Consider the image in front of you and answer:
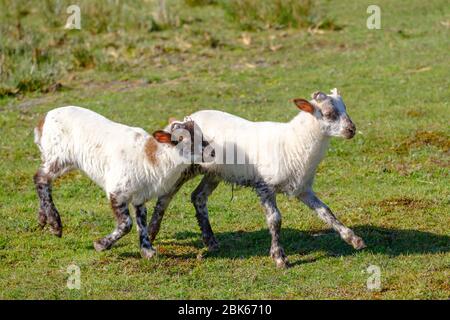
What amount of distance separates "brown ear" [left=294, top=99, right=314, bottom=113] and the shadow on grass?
1435 mm

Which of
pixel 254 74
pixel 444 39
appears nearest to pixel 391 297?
pixel 254 74

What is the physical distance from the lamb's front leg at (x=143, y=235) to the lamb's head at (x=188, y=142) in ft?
2.39

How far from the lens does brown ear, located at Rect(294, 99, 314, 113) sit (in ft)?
30.5

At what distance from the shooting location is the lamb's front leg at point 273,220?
9.28m

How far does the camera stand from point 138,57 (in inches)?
798

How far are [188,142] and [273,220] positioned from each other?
3.66 ft

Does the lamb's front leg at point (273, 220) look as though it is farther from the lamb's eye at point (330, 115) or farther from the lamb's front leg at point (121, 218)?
the lamb's front leg at point (121, 218)

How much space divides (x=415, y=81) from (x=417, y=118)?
2282 millimetres

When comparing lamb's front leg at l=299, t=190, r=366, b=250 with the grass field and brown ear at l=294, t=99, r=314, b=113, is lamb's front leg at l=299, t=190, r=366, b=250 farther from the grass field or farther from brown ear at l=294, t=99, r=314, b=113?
brown ear at l=294, t=99, r=314, b=113

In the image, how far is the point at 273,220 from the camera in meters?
9.43

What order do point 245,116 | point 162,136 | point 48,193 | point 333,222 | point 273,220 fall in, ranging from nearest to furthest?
1. point 162,136
2. point 273,220
3. point 333,222
4. point 48,193
5. point 245,116

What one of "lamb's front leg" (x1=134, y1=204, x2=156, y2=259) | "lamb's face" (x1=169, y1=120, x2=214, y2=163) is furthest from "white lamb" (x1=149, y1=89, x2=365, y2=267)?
"lamb's front leg" (x1=134, y1=204, x2=156, y2=259)

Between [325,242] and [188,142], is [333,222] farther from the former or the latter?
[188,142]

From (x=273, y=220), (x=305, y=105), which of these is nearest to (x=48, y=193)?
(x=273, y=220)
